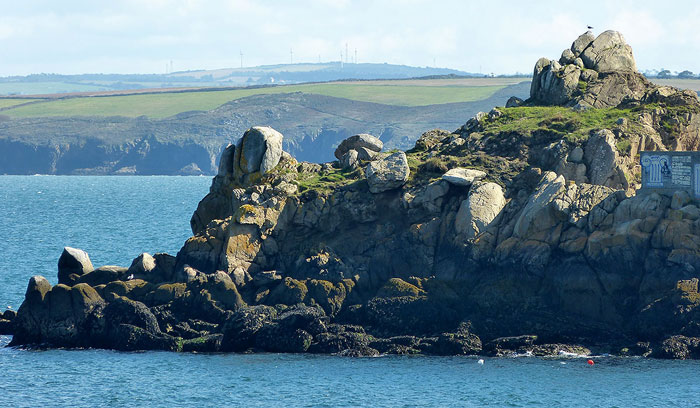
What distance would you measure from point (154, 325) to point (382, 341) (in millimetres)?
12656

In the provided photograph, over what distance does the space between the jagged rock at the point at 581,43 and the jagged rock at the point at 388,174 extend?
16.9 m

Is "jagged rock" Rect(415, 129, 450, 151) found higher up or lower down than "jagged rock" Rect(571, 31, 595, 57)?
lower down

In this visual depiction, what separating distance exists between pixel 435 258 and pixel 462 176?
5729 millimetres

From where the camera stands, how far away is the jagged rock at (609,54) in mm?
79250

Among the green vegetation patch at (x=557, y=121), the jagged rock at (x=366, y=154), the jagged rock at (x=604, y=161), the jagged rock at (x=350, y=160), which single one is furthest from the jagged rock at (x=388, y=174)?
the jagged rock at (x=604, y=161)

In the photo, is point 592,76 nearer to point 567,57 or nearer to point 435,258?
point 567,57

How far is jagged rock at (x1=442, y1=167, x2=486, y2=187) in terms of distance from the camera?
68.3 metres

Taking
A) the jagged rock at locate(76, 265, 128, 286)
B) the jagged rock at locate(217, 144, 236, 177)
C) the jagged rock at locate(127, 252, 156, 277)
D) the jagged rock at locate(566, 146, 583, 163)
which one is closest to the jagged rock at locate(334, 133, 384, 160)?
the jagged rock at locate(217, 144, 236, 177)

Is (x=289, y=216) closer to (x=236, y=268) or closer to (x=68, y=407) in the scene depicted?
(x=236, y=268)

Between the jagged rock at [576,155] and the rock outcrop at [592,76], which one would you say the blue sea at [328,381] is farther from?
the rock outcrop at [592,76]

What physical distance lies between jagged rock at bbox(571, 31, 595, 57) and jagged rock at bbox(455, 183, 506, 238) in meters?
17.7

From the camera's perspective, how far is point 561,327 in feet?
197

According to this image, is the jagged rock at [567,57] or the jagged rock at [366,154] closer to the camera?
the jagged rock at [366,154]

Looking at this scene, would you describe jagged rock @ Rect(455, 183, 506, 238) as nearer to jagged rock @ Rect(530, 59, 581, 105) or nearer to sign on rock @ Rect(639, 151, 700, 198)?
sign on rock @ Rect(639, 151, 700, 198)
